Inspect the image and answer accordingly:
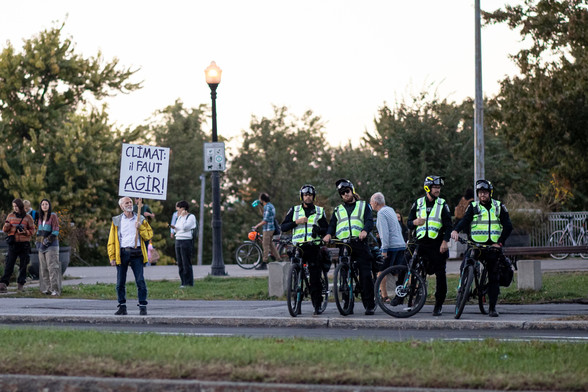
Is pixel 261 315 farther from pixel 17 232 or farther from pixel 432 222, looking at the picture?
pixel 17 232

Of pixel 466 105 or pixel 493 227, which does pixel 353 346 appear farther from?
pixel 466 105

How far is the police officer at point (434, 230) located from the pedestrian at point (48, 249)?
745cm

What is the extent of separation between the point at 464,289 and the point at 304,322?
7.15 feet

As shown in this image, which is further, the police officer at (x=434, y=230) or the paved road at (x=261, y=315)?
the police officer at (x=434, y=230)

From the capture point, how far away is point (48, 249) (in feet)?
59.3

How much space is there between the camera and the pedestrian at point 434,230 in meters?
13.4

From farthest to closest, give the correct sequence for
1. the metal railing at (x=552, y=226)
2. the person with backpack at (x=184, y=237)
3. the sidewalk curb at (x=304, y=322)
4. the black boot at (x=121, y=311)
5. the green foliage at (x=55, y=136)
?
the green foliage at (x=55, y=136) → the metal railing at (x=552, y=226) → the person with backpack at (x=184, y=237) → the black boot at (x=121, y=311) → the sidewalk curb at (x=304, y=322)

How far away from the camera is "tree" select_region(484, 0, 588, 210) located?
99.8ft

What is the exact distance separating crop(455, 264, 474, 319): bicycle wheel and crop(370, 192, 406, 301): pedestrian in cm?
170

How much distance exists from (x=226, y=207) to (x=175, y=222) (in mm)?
45703

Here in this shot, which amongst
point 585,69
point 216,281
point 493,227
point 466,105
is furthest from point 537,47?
point 493,227

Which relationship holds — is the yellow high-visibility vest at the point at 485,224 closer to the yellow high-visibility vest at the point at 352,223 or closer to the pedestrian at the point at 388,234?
the yellow high-visibility vest at the point at 352,223

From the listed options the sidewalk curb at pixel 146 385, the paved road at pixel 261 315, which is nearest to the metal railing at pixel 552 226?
the paved road at pixel 261 315

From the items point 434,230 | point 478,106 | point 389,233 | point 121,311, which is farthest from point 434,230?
point 478,106
